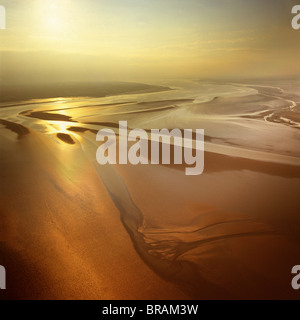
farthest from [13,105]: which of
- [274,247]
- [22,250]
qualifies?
[274,247]

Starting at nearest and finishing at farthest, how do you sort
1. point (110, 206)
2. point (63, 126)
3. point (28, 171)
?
point (110, 206) < point (28, 171) < point (63, 126)

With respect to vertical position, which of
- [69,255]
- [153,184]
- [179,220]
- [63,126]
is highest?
[63,126]

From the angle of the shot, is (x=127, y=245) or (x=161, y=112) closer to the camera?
(x=127, y=245)

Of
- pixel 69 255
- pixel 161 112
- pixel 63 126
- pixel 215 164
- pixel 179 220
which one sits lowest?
pixel 69 255

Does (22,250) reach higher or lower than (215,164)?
lower

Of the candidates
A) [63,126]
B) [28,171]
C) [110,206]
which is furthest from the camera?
[63,126]

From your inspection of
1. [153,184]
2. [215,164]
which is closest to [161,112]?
[215,164]
